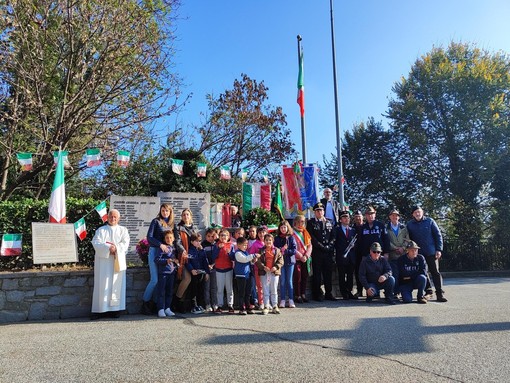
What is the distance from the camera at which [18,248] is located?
762cm

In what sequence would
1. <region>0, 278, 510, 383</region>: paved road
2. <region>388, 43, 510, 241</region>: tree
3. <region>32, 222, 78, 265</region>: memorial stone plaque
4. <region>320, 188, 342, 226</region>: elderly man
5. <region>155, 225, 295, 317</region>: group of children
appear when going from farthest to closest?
1. <region>388, 43, 510, 241</region>: tree
2. <region>320, 188, 342, 226</region>: elderly man
3. <region>32, 222, 78, 265</region>: memorial stone plaque
4. <region>155, 225, 295, 317</region>: group of children
5. <region>0, 278, 510, 383</region>: paved road

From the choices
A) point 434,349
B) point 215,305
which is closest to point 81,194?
point 215,305

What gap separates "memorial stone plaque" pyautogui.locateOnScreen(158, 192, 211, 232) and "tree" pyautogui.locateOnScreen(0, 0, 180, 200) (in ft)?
9.89

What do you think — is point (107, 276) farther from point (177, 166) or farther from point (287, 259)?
point (177, 166)

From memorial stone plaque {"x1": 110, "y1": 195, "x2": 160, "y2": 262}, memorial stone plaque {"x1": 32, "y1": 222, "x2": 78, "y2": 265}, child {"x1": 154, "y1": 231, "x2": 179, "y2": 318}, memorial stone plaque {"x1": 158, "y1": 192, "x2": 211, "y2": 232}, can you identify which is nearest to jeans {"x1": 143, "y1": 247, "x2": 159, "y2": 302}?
child {"x1": 154, "y1": 231, "x2": 179, "y2": 318}

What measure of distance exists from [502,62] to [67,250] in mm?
25264

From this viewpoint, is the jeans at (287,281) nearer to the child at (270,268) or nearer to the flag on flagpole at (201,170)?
the child at (270,268)

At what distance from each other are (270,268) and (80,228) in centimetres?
389

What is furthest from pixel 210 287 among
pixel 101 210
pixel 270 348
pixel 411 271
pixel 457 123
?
pixel 457 123

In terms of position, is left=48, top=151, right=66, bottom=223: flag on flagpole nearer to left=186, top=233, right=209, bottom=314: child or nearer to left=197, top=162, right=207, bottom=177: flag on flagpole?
left=186, top=233, right=209, bottom=314: child

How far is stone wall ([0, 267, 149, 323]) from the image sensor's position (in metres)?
7.00

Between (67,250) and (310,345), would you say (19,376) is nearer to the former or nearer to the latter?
(310,345)

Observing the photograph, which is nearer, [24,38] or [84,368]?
[84,368]

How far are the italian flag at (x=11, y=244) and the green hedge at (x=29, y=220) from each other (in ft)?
0.52
